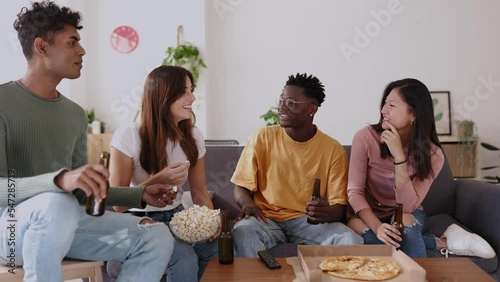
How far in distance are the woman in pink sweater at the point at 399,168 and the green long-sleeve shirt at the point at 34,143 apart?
3.49 feet

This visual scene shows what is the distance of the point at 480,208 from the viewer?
2600 millimetres

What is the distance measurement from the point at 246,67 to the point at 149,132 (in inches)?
147

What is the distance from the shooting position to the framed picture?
18.6 feet

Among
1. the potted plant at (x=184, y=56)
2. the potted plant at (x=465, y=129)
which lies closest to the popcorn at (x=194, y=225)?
the potted plant at (x=184, y=56)

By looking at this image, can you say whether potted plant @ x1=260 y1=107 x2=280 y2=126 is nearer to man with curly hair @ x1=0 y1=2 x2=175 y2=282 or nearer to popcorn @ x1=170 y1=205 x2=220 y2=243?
popcorn @ x1=170 y1=205 x2=220 y2=243

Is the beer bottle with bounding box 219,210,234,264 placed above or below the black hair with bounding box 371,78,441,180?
below

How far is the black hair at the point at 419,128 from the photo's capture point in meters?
2.46

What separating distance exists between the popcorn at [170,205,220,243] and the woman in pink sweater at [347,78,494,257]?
2.42 feet

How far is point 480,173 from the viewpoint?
219 inches

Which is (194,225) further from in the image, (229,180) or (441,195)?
(441,195)

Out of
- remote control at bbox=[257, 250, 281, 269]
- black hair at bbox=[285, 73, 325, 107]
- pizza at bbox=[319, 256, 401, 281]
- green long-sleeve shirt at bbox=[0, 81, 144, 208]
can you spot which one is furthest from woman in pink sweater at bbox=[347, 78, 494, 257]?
green long-sleeve shirt at bbox=[0, 81, 144, 208]

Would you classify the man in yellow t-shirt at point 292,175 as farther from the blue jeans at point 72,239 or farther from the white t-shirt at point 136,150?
the blue jeans at point 72,239

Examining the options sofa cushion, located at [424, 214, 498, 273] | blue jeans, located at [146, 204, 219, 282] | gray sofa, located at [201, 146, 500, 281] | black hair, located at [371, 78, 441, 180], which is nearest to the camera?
blue jeans, located at [146, 204, 219, 282]

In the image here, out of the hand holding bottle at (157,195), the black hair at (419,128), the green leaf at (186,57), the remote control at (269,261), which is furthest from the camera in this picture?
the green leaf at (186,57)
